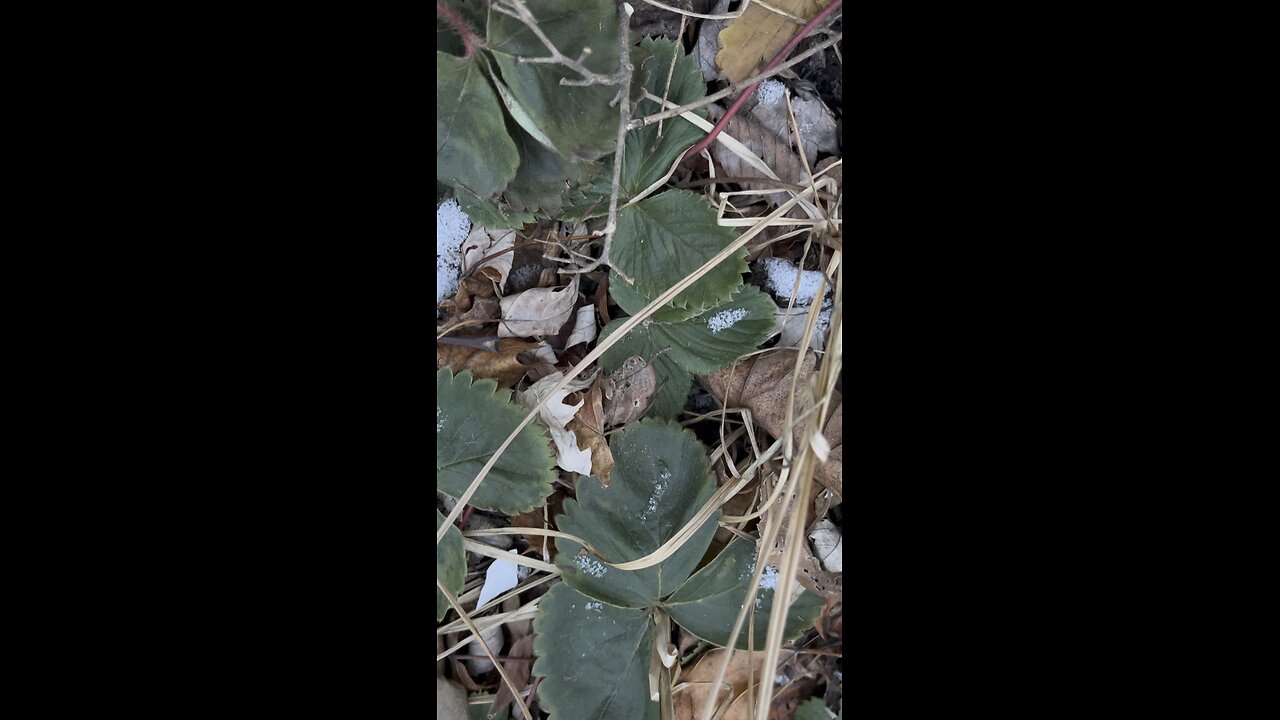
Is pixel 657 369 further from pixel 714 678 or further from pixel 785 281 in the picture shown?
pixel 714 678

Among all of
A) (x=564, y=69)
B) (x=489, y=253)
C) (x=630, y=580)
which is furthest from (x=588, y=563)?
(x=564, y=69)

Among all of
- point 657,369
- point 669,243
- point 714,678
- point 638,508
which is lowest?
point 714,678

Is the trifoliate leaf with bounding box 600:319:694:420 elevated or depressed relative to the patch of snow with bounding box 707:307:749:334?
depressed

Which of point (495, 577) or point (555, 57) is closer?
point (555, 57)

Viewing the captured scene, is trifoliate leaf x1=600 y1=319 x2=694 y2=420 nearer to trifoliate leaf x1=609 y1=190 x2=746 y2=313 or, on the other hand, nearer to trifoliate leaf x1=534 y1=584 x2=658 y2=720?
trifoliate leaf x1=609 y1=190 x2=746 y2=313

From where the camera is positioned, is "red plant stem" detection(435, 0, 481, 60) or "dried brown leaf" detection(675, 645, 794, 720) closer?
"red plant stem" detection(435, 0, 481, 60)

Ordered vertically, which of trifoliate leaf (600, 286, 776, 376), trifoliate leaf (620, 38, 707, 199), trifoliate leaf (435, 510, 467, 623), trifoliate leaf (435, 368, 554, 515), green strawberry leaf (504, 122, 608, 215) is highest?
trifoliate leaf (620, 38, 707, 199)

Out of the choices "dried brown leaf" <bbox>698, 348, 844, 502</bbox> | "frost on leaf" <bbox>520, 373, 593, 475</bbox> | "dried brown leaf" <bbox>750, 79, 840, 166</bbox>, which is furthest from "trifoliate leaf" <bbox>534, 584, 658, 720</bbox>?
"dried brown leaf" <bbox>750, 79, 840, 166</bbox>

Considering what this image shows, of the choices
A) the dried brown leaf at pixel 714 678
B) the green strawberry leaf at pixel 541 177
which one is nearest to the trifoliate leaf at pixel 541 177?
the green strawberry leaf at pixel 541 177
